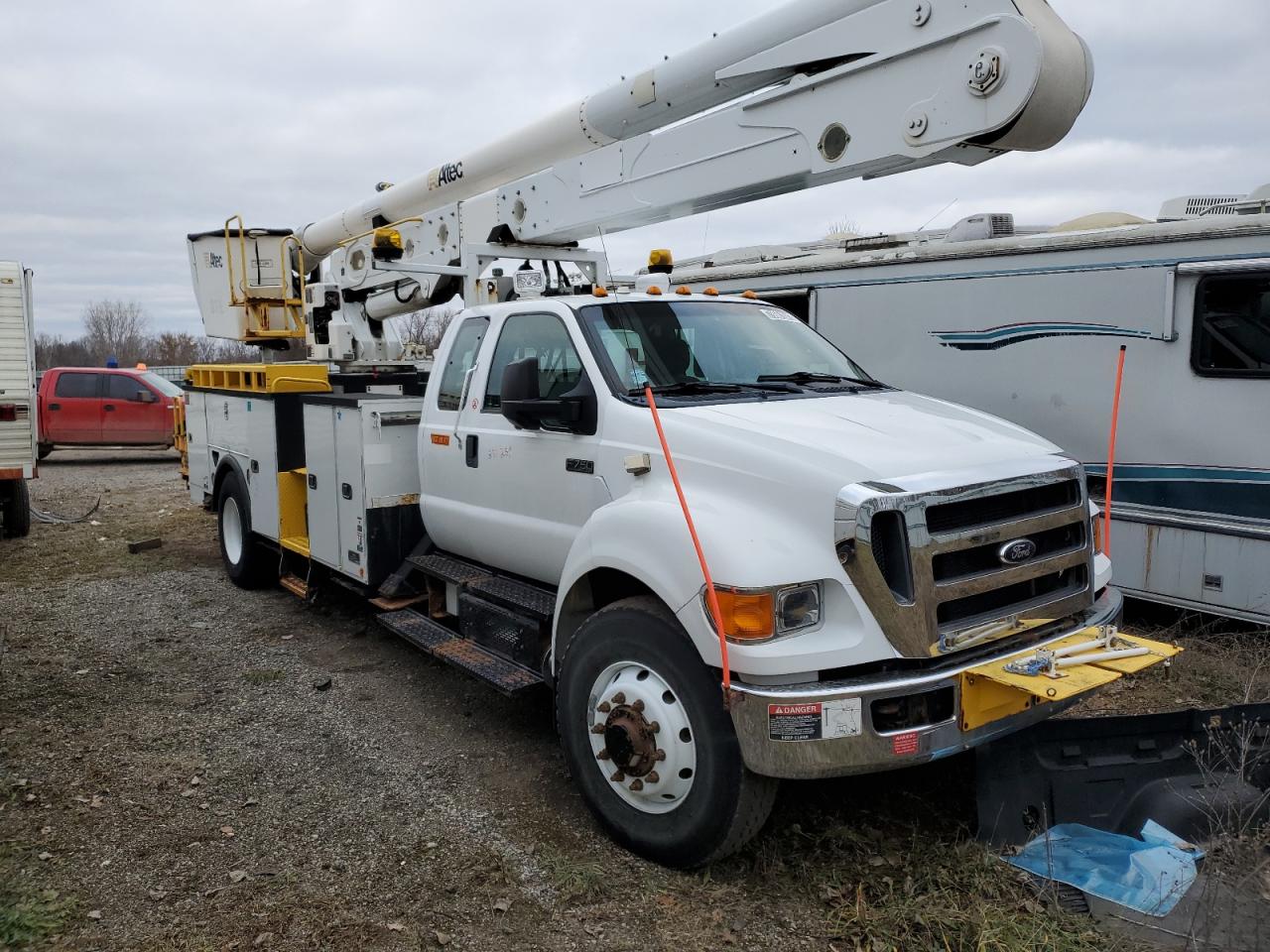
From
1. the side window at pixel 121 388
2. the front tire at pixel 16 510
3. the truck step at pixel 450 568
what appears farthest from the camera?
the side window at pixel 121 388

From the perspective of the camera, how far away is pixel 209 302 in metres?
9.43

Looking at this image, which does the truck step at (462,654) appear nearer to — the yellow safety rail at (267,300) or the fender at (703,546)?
the fender at (703,546)

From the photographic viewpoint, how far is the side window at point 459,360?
5516 millimetres

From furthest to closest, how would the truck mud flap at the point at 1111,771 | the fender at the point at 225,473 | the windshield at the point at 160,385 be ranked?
the windshield at the point at 160,385, the fender at the point at 225,473, the truck mud flap at the point at 1111,771

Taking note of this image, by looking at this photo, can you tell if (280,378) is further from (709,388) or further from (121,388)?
(121,388)

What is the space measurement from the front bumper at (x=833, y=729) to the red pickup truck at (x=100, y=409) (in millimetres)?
15870

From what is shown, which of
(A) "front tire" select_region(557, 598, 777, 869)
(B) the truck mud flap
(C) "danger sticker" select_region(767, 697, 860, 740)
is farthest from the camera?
(B) the truck mud flap

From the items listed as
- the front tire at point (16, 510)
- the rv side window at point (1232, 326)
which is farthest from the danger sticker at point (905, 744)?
the front tire at point (16, 510)

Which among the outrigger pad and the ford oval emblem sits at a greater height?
the ford oval emblem

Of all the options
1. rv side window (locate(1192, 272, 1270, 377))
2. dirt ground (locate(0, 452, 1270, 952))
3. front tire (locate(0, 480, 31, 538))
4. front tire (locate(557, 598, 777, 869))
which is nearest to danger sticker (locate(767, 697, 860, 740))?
front tire (locate(557, 598, 777, 869))

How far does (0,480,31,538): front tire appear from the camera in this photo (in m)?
10.2

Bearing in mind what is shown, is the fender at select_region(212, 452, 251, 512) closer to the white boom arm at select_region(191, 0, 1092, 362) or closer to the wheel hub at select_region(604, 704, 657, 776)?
the white boom arm at select_region(191, 0, 1092, 362)

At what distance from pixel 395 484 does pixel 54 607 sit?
144 inches

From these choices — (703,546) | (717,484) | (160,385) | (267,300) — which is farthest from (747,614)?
(160,385)
